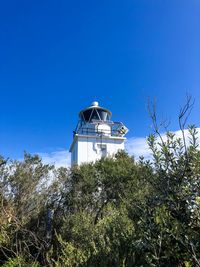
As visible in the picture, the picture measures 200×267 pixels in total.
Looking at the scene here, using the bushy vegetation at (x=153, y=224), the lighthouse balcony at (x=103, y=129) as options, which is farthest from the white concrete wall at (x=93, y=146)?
the bushy vegetation at (x=153, y=224)

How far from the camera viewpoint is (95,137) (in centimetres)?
2725

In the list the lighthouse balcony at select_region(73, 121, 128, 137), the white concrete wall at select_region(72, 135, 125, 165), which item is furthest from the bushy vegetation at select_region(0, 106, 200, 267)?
the lighthouse balcony at select_region(73, 121, 128, 137)

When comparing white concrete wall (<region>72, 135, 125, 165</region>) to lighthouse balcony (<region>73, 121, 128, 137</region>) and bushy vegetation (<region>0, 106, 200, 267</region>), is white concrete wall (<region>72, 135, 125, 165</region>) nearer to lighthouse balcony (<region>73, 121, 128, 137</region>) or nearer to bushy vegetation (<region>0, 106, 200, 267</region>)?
lighthouse balcony (<region>73, 121, 128, 137</region>)

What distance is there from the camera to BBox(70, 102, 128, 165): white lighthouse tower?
87.2ft

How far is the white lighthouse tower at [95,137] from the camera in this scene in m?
26.6

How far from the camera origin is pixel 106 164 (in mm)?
16781

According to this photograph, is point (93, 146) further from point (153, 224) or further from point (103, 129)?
point (153, 224)

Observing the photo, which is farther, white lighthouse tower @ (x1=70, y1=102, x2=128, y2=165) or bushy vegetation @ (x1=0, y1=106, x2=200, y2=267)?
white lighthouse tower @ (x1=70, y1=102, x2=128, y2=165)

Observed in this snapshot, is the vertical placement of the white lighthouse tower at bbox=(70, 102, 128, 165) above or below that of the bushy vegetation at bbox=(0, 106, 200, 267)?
above

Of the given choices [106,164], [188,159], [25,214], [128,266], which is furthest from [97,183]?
[188,159]

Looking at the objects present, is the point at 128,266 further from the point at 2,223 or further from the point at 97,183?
the point at 97,183

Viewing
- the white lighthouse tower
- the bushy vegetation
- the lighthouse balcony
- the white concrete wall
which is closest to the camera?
the bushy vegetation

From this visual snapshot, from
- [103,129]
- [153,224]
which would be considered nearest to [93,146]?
[103,129]

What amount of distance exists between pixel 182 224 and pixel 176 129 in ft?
4.12
